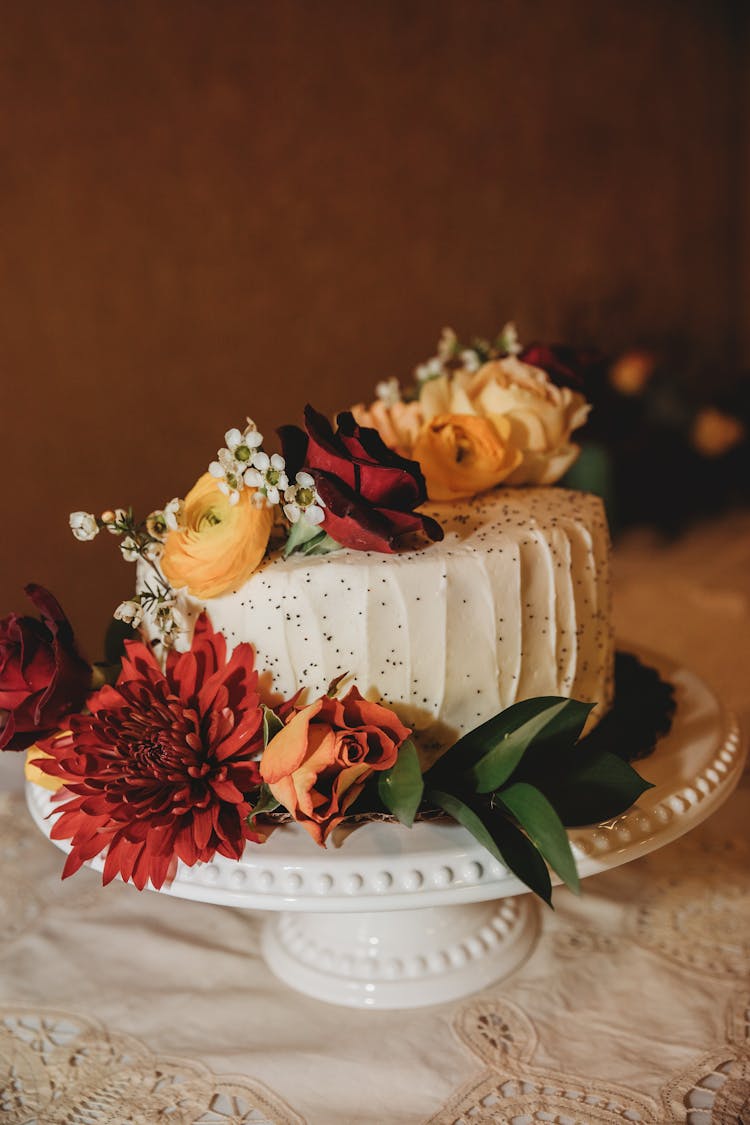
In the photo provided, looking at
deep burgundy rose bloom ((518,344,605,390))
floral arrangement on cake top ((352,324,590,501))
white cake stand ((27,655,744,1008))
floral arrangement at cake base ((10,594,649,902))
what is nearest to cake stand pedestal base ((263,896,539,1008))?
white cake stand ((27,655,744,1008))

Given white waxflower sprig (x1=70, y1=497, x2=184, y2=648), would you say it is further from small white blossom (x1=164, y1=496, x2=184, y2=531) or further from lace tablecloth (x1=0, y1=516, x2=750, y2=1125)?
lace tablecloth (x1=0, y1=516, x2=750, y2=1125)

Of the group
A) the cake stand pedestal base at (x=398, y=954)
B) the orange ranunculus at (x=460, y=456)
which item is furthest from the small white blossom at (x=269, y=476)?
the cake stand pedestal base at (x=398, y=954)

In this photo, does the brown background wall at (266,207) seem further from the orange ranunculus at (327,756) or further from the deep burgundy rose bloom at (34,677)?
the orange ranunculus at (327,756)

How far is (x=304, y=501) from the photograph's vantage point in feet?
3.04

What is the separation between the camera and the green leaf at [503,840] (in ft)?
2.66

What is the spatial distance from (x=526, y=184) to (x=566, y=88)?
0.39 meters

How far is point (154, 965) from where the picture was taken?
109 cm

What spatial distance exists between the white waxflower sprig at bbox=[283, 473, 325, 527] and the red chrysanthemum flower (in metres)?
0.14

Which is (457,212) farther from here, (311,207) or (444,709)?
(444,709)

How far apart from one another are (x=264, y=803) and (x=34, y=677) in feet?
0.92

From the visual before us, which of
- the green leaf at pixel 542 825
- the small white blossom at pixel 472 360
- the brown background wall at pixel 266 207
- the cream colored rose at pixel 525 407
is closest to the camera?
the green leaf at pixel 542 825

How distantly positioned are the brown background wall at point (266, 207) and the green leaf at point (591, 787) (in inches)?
57.0

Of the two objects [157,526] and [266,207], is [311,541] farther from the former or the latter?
[266,207]

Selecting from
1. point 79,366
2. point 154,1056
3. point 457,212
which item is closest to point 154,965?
point 154,1056
